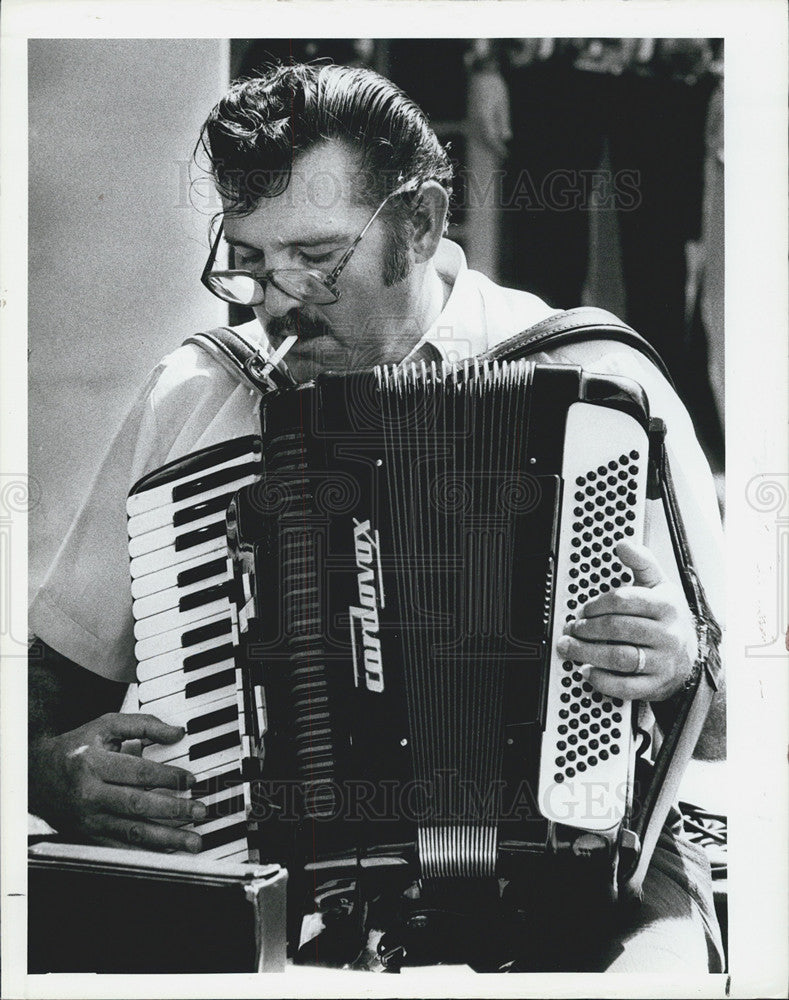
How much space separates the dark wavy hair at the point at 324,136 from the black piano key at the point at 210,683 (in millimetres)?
849

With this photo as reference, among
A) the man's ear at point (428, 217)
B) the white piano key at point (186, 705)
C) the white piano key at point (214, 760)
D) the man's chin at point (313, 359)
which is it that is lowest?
the white piano key at point (214, 760)

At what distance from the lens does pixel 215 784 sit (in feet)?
6.64

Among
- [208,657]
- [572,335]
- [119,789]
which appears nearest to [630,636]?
[572,335]

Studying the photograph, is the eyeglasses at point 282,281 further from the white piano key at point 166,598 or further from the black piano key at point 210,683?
the black piano key at point 210,683

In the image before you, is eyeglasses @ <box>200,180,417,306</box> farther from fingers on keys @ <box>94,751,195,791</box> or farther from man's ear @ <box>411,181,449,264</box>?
fingers on keys @ <box>94,751,195,791</box>

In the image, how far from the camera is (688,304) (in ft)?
7.02

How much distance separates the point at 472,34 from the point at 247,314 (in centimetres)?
76

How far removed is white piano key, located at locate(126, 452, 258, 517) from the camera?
2.03 meters

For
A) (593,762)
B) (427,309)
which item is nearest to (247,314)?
(427,309)

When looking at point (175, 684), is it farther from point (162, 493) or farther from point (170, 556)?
point (162, 493)

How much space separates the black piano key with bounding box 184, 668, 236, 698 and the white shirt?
0.13 meters

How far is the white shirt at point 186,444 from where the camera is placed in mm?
2086

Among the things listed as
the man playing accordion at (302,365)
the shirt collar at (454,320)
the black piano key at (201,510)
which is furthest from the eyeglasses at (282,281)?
the black piano key at (201,510)

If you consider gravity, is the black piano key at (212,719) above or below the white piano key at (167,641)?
below
